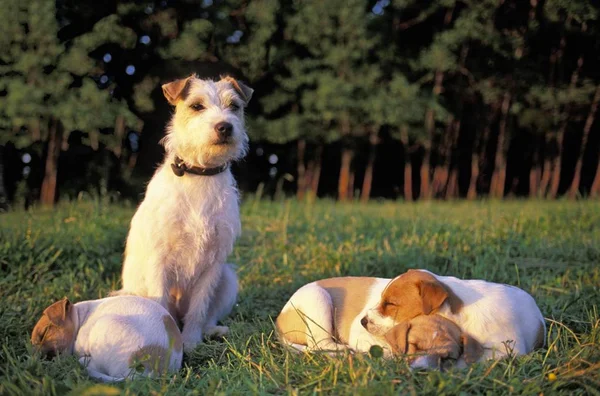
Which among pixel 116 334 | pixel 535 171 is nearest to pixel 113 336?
pixel 116 334

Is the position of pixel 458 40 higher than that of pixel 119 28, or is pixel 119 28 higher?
pixel 458 40

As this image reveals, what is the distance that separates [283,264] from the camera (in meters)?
6.36

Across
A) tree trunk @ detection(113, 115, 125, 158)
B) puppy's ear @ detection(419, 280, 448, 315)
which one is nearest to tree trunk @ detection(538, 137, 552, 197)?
tree trunk @ detection(113, 115, 125, 158)

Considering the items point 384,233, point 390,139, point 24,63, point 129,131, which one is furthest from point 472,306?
point 390,139

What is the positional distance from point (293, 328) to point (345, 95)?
1196cm

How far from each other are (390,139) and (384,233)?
1038 cm

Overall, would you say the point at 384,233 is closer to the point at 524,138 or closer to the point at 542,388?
the point at 542,388

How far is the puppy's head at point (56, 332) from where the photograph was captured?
144 inches

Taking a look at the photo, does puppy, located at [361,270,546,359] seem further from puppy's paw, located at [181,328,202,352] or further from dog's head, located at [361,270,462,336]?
puppy's paw, located at [181,328,202,352]

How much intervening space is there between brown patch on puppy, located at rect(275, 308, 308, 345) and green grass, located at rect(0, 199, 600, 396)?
12cm

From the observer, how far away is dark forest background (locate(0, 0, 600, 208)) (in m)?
11.0

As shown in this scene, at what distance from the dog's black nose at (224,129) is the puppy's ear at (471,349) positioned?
7.13 feet

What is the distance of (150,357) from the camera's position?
3.46 m

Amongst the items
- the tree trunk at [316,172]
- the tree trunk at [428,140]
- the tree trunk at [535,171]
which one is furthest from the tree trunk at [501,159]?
the tree trunk at [316,172]
